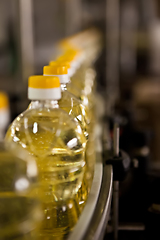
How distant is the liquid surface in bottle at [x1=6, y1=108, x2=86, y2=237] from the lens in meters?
0.67

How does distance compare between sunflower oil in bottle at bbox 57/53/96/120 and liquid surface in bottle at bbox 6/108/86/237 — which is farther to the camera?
sunflower oil in bottle at bbox 57/53/96/120

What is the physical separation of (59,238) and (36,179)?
0.46ft

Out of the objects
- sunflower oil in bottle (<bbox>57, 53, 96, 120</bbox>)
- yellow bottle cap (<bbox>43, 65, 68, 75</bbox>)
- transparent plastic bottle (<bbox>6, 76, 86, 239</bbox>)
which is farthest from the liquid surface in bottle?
sunflower oil in bottle (<bbox>57, 53, 96, 120</bbox>)

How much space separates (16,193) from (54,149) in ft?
0.83

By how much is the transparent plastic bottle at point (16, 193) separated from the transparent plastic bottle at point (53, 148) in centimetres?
14

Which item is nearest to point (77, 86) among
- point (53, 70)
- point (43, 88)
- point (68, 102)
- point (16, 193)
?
point (68, 102)

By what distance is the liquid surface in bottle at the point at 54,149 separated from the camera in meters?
0.67

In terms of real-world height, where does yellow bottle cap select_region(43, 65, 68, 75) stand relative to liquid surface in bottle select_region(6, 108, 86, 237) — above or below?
above

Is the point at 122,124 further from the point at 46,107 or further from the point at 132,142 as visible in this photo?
the point at 46,107

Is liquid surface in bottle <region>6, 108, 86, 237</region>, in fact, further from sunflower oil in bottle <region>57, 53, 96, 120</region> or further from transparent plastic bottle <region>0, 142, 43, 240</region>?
sunflower oil in bottle <region>57, 53, 96, 120</region>

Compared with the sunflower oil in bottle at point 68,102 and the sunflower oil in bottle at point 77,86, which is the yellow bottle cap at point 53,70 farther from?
the sunflower oil in bottle at point 77,86

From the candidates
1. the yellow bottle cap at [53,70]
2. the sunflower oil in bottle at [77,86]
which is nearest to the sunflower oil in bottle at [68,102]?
the yellow bottle cap at [53,70]

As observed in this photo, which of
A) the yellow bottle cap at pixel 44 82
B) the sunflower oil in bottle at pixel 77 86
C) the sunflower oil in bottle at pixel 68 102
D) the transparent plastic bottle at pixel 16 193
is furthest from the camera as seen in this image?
the sunflower oil in bottle at pixel 77 86

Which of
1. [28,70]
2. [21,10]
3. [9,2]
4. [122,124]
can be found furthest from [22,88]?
[9,2]
